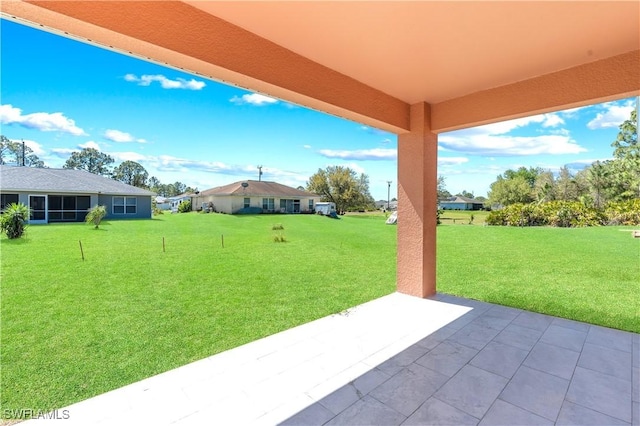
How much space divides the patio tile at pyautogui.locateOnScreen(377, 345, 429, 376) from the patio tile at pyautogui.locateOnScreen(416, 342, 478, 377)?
6 cm

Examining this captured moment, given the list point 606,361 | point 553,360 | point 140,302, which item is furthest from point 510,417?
point 140,302

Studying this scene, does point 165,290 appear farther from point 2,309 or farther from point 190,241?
point 190,241

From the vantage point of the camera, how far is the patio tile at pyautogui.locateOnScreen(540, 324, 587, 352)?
9.09 ft

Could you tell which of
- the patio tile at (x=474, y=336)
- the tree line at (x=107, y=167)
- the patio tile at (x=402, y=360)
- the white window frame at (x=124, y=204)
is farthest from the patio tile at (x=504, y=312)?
the white window frame at (x=124, y=204)

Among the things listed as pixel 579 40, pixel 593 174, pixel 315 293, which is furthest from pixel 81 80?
pixel 593 174

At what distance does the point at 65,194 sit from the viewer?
1401cm

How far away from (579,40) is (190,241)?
30.8 feet

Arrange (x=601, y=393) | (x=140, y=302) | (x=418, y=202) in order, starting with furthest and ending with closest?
(x=140, y=302) < (x=418, y=202) < (x=601, y=393)

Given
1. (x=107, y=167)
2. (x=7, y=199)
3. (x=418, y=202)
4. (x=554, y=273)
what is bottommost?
(x=554, y=273)

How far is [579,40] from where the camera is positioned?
2381 mm

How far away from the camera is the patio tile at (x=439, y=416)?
1774mm

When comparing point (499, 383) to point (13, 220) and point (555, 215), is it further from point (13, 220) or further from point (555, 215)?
point (555, 215)

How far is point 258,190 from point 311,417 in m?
22.9

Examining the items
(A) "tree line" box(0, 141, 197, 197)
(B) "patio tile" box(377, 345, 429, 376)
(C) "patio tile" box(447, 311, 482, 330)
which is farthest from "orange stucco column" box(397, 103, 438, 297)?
(A) "tree line" box(0, 141, 197, 197)
